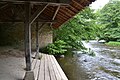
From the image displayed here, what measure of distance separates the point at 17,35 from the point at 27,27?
7.13m

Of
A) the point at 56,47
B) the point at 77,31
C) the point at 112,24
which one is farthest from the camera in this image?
the point at 112,24

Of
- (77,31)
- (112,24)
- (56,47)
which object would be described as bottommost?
(56,47)

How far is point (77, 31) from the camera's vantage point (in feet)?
43.6

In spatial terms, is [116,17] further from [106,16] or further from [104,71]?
[104,71]

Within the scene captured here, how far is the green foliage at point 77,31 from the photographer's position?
1305 cm

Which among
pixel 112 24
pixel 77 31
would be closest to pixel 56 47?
pixel 77 31

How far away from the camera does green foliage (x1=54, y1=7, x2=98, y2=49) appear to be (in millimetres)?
13055

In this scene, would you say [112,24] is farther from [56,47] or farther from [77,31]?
[56,47]

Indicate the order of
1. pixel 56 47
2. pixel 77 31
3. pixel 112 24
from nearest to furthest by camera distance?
1. pixel 56 47
2. pixel 77 31
3. pixel 112 24

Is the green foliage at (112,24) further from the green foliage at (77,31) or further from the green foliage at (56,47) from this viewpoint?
the green foliage at (56,47)

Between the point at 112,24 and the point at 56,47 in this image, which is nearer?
the point at 56,47

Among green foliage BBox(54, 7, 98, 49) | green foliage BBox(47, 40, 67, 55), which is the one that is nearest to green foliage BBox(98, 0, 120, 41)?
green foliage BBox(54, 7, 98, 49)

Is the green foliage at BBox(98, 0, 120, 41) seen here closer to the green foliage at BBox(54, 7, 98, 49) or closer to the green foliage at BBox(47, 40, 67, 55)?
the green foliage at BBox(54, 7, 98, 49)

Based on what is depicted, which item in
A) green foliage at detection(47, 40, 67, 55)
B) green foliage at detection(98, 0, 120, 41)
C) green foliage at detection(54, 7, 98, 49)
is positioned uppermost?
green foliage at detection(98, 0, 120, 41)
